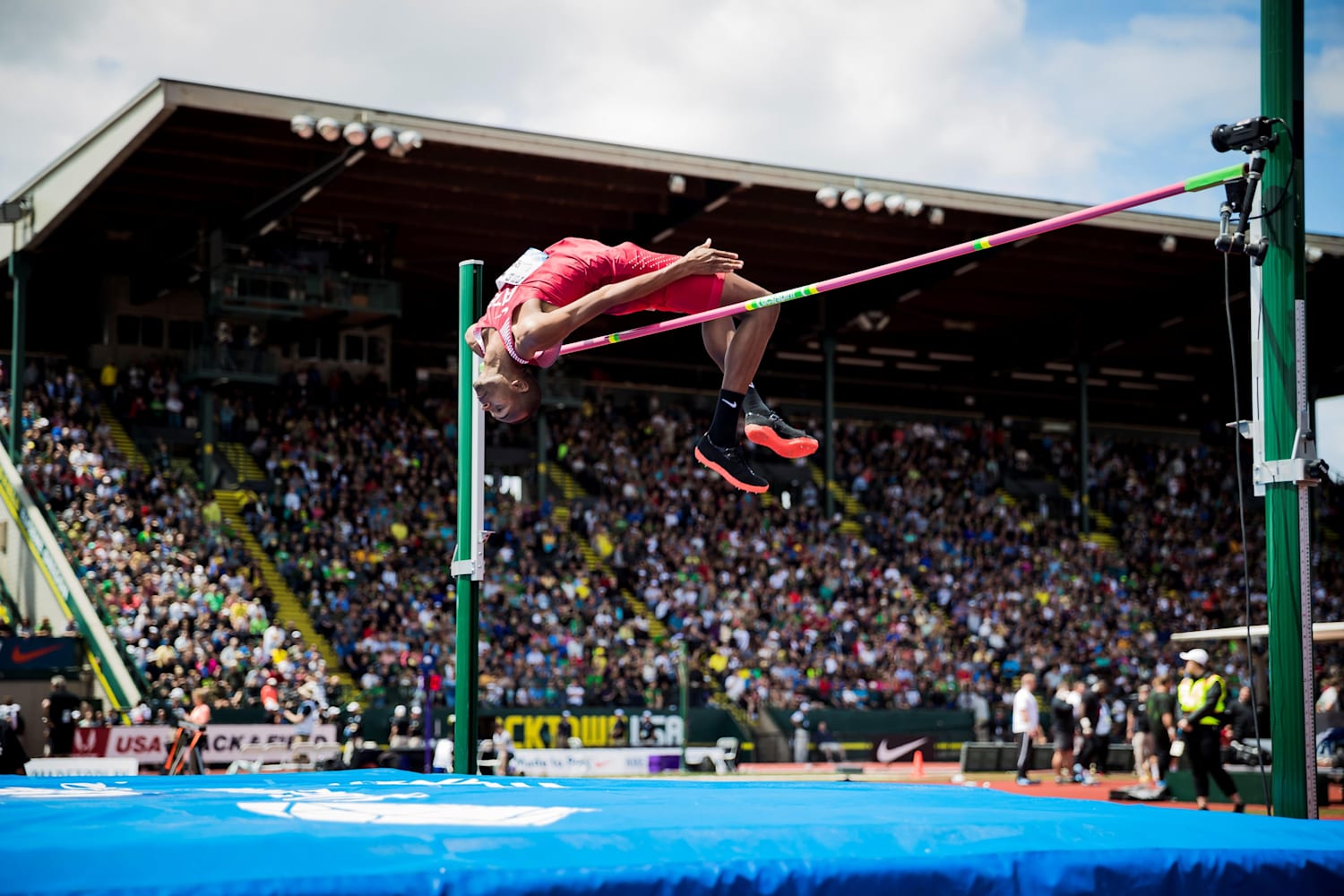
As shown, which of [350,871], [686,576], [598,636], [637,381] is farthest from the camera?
[637,381]

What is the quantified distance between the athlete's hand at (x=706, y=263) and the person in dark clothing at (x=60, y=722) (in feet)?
45.8

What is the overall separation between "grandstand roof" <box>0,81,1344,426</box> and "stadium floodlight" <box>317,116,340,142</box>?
682 millimetres

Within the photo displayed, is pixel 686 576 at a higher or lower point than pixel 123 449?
lower

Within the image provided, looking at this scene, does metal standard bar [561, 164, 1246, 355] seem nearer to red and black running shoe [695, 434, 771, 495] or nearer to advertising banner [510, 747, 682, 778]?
red and black running shoe [695, 434, 771, 495]

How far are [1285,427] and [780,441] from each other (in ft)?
7.37

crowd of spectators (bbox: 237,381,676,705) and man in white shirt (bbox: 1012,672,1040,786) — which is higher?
crowd of spectators (bbox: 237,381,676,705)

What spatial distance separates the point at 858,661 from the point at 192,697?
1182 cm

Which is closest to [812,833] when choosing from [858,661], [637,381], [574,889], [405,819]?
[574,889]

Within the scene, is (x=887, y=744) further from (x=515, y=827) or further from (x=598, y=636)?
(x=515, y=827)

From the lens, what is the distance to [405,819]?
4.16 m

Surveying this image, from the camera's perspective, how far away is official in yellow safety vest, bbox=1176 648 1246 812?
42.2 ft

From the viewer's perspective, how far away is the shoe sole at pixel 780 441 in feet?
23.3

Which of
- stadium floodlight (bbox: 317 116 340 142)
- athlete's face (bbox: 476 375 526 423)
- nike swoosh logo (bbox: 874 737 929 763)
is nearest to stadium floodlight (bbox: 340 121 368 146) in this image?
stadium floodlight (bbox: 317 116 340 142)

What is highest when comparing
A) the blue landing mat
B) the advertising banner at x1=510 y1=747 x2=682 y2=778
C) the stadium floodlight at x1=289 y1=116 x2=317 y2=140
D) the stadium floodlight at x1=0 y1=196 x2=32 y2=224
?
the stadium floodlight at x1=289 y1=116 x2=317 y2=140
